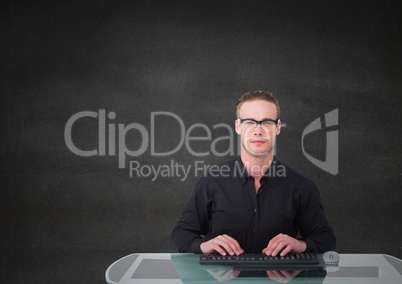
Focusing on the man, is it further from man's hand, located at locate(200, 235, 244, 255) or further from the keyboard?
the keyboard

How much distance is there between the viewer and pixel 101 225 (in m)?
3.15

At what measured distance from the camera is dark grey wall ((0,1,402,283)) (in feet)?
10.1

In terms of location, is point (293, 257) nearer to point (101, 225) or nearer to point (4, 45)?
point (101, 225)

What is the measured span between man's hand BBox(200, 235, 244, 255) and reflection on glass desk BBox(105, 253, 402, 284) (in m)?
0.08

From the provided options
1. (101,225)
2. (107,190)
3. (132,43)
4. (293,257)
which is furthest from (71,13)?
(293,257)

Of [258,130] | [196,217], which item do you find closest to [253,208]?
[196,217]

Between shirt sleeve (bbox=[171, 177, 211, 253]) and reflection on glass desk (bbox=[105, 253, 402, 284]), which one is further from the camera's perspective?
shirt sleeve (bbox=[171, 177, 211, 253])

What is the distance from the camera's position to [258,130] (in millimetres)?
2193

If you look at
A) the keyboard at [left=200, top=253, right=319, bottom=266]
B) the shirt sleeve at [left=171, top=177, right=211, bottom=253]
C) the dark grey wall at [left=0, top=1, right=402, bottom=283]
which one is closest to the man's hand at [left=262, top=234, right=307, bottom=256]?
the keyboard at [left=200, top=253, right=319, bottom=266]

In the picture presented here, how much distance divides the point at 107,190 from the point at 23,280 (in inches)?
35.4

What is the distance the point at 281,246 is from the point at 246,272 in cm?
27

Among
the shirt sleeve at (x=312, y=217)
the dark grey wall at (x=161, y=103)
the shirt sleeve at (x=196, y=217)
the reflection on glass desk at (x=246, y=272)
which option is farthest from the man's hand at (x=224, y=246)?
the dark grey wall at (x=161, y=103)

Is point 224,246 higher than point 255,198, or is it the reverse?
point 255,198

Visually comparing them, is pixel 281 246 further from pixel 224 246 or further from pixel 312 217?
pixel 312 217
